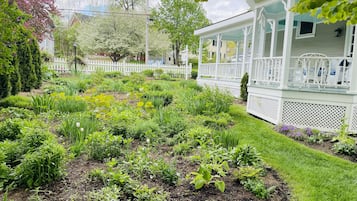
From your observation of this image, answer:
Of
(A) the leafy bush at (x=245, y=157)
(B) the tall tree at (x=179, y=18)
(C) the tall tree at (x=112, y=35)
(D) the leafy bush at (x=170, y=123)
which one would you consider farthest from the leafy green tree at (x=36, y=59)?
(B) the tall tree at (x=179, y=18)

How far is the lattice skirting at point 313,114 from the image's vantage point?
546 centimetres

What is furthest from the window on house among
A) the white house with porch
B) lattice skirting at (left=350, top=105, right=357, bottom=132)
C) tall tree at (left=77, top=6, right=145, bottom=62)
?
tall tree at (left=77, top=6, right=145, bottom=62)

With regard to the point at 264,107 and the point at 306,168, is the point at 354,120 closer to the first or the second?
the point at 264,107

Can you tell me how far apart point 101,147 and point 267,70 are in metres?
4.97

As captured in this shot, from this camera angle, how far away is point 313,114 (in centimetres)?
563

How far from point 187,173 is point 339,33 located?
753 centimetres

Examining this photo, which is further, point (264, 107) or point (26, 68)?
point (26, 68)

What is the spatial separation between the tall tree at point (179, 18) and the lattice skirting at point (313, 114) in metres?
23.6

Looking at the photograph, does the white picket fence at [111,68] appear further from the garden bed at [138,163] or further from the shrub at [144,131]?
the shrub at [144,131]

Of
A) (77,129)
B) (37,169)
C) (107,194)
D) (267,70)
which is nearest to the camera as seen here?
(107,194)

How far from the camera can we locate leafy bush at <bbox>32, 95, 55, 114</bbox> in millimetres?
5430

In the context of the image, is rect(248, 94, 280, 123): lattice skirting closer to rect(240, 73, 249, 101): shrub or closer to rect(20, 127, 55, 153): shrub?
rect(240, 73, 249, 101): shrub

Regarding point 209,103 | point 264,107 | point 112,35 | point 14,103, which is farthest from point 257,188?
point 112,35

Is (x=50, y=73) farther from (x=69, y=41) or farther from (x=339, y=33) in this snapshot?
(x=69, y=41)
